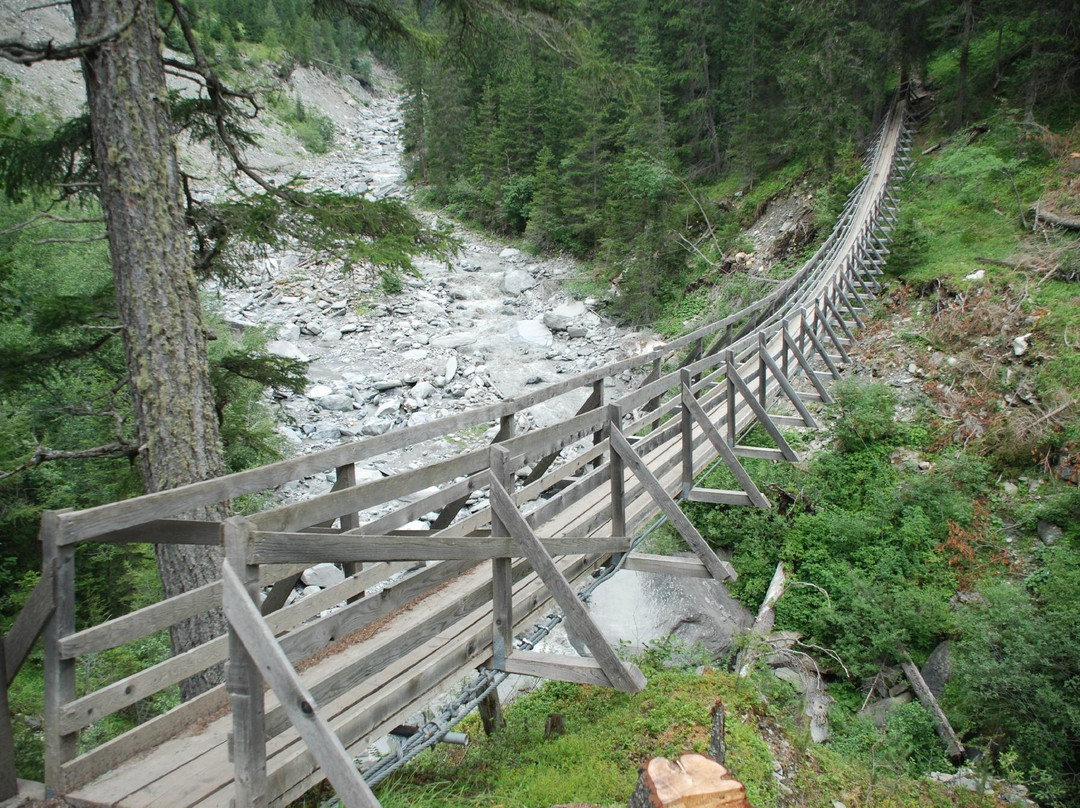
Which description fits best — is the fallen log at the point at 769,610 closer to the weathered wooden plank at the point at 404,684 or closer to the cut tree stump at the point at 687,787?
the weathered wooden plank at the point at 404,684

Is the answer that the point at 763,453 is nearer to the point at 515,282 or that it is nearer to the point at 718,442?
the point at 718,442

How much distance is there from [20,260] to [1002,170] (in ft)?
72.3

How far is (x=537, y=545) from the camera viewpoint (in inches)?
143

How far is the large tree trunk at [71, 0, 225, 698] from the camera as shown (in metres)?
4.77

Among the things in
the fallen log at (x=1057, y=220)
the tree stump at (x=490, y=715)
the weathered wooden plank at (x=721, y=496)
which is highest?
the fallen log at (x=1057, y=220)

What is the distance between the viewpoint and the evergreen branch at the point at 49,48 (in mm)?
4281

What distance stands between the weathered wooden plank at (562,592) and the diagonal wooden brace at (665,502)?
1321 mm

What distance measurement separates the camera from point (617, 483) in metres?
5.18

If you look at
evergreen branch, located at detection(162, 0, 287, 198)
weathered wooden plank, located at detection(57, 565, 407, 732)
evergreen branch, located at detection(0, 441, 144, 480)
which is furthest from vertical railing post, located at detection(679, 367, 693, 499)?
evergreen branch, located at detection(0, 441, 144, 480)

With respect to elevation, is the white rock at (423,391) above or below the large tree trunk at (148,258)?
below

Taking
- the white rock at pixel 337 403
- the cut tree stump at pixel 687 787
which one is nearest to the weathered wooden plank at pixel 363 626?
the cut tree stump at pixel 687 787

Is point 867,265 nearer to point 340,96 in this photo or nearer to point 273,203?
point 273,203

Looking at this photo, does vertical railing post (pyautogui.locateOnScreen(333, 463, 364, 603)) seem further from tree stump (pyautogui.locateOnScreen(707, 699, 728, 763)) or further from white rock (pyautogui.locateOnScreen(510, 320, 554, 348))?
white rock (pyautogui.locateOnScreen(510, 320, 554, 348))

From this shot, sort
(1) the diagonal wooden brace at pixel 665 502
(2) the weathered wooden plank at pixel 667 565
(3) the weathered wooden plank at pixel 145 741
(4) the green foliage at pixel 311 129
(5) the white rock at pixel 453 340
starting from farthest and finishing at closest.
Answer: (4) the green foliage at pixel 311 129
(5) the white rock at pixel 453 340
(2) the weathered wooden plank at pixel 667 565
(1) the diagonal wooden brace at pixel 665 502
(3) the weathered wooden plank at pixel 145 741
